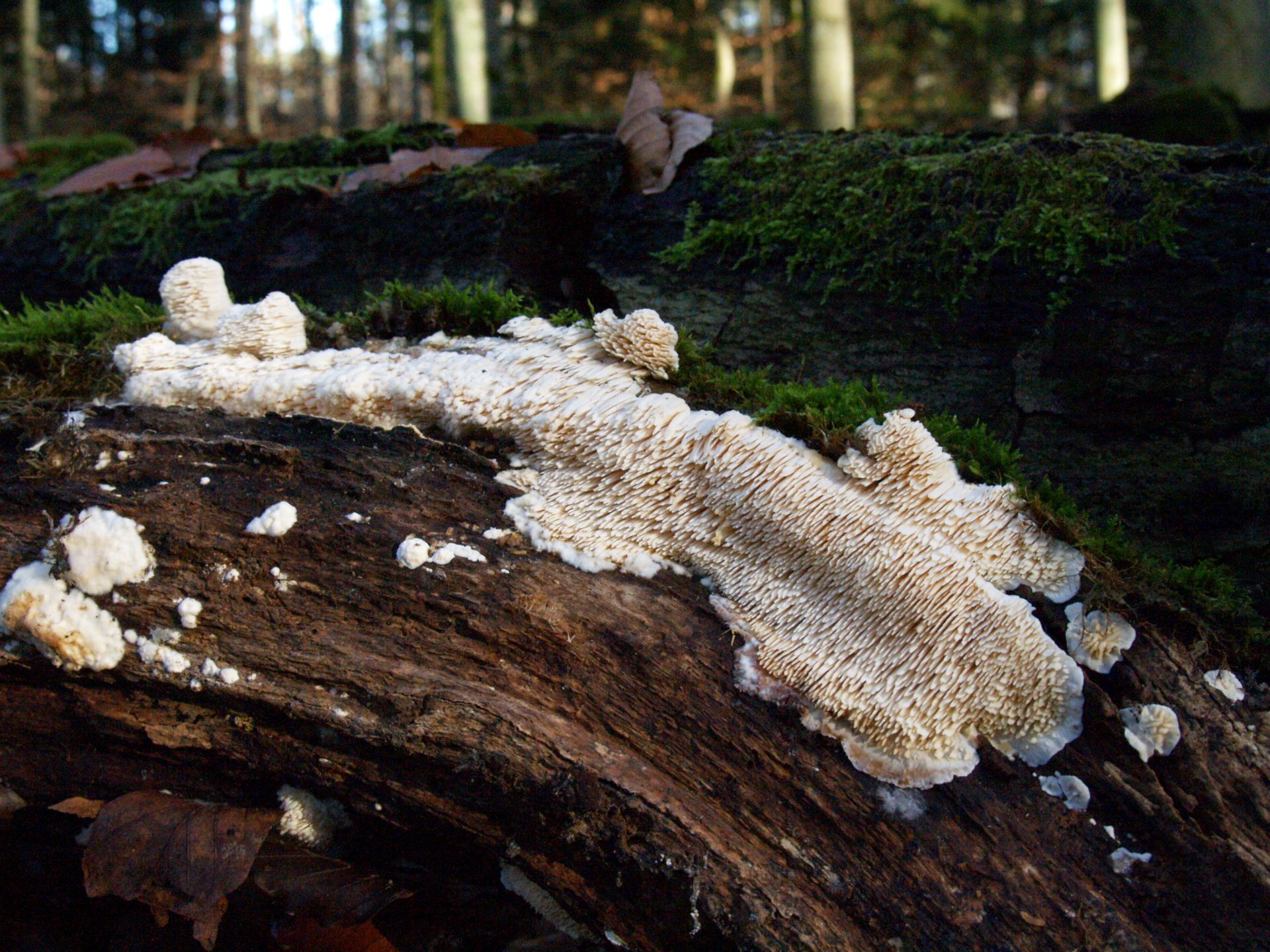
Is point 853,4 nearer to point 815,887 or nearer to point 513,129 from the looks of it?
point 513,129

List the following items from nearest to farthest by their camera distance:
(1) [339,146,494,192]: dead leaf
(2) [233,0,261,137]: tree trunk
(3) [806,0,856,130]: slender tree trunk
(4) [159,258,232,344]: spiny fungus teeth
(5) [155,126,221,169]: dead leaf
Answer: (4) [159,258,232,344]: spiny fungus teeth → (1) [339,146,494,192]: dead leaf → (5) [155,126,221,169]: dead leaf → (3) [806,0,856,130]: slender tree trunk → (2) [233,0,261,137]: tree trunk

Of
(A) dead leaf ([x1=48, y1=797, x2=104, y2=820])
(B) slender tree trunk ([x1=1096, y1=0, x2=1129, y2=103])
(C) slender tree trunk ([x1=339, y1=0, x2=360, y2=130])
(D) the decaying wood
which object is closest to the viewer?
(D) the decaying wood

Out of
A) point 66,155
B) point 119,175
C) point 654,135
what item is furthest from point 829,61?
point 119,175

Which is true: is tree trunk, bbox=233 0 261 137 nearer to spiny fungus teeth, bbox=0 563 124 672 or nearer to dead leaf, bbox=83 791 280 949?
spiny fungus teeth, bbox=0 563 124 672

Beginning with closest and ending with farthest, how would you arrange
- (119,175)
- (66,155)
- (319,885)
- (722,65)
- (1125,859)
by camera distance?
(1125,859) < (319,885) < (119,175) < (66,155) < (722,65)

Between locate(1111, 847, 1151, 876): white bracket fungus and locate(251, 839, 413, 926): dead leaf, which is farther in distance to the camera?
locate(251, 839, 413, 926): dead leaf

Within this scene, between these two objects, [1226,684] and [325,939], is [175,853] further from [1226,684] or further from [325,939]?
[1226,684]

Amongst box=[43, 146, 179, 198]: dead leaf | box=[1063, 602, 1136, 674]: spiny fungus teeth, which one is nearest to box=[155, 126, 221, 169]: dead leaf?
box=[43, 146, 179, 198]: dead leaf

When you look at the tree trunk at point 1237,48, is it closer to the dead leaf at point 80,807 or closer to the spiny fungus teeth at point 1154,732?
the spiny fungus teeth at point 1154,732
